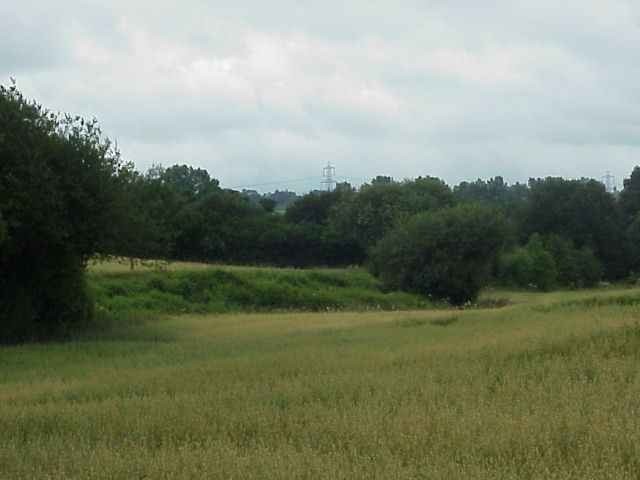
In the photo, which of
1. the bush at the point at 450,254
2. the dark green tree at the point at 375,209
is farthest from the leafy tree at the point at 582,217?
the bush at the point at 450,254

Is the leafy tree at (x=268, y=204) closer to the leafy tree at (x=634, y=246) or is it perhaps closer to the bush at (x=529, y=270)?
the bush at (x=529, y=270)

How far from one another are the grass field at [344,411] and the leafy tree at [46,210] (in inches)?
244

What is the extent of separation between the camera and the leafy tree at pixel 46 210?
25797 mm

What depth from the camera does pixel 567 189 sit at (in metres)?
93.5

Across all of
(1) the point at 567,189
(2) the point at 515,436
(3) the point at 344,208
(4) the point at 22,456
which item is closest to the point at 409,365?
(2) the point at 515,436

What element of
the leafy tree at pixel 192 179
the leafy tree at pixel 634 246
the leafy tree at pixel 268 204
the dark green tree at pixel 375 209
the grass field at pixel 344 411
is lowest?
the grass field at pixel 344 411

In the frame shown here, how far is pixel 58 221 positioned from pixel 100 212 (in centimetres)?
132

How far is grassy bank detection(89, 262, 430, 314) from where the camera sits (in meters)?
44.8

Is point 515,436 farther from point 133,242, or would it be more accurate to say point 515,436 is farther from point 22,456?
point 133,242

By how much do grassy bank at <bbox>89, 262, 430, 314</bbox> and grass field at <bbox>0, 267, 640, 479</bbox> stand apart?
23574 millimetres

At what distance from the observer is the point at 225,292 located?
49.7 meters

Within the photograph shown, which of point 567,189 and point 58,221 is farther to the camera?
point 567,189

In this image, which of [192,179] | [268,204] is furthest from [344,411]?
[192,179]

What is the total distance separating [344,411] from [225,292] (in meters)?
39.1
